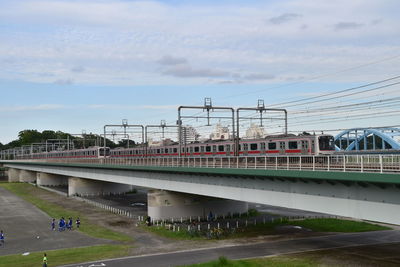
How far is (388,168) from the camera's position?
20406 millimetres

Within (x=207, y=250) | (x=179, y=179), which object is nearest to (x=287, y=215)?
(x=179, y=179)

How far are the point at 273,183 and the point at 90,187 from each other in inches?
2298

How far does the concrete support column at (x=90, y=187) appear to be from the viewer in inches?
3157

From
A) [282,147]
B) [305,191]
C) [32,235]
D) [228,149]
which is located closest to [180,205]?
[228,149]

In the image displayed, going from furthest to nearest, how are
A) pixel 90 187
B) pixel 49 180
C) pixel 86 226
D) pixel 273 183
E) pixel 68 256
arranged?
pixel 49 180
pixel 90 187
pixel 86 226
pixel 68 256
pixel 273 183

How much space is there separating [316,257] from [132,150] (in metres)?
45.8

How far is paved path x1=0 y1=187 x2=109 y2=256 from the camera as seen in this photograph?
3472 centimetres

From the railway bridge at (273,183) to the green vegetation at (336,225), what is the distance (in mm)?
9360

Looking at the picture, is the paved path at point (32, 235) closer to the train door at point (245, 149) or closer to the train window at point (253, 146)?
the train door at point (245, 149)

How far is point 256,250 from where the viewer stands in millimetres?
31266

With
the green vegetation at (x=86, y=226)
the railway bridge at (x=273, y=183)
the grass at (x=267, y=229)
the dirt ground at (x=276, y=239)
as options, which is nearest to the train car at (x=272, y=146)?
the railway bridge at (x=273, y=183)

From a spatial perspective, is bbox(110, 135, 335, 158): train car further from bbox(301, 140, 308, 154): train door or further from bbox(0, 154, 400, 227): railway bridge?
bbox(0, 154, 400, 227): railway bridge

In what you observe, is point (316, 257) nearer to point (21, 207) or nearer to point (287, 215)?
point (287, 215)

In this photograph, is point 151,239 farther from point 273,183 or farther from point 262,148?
point 262,148
